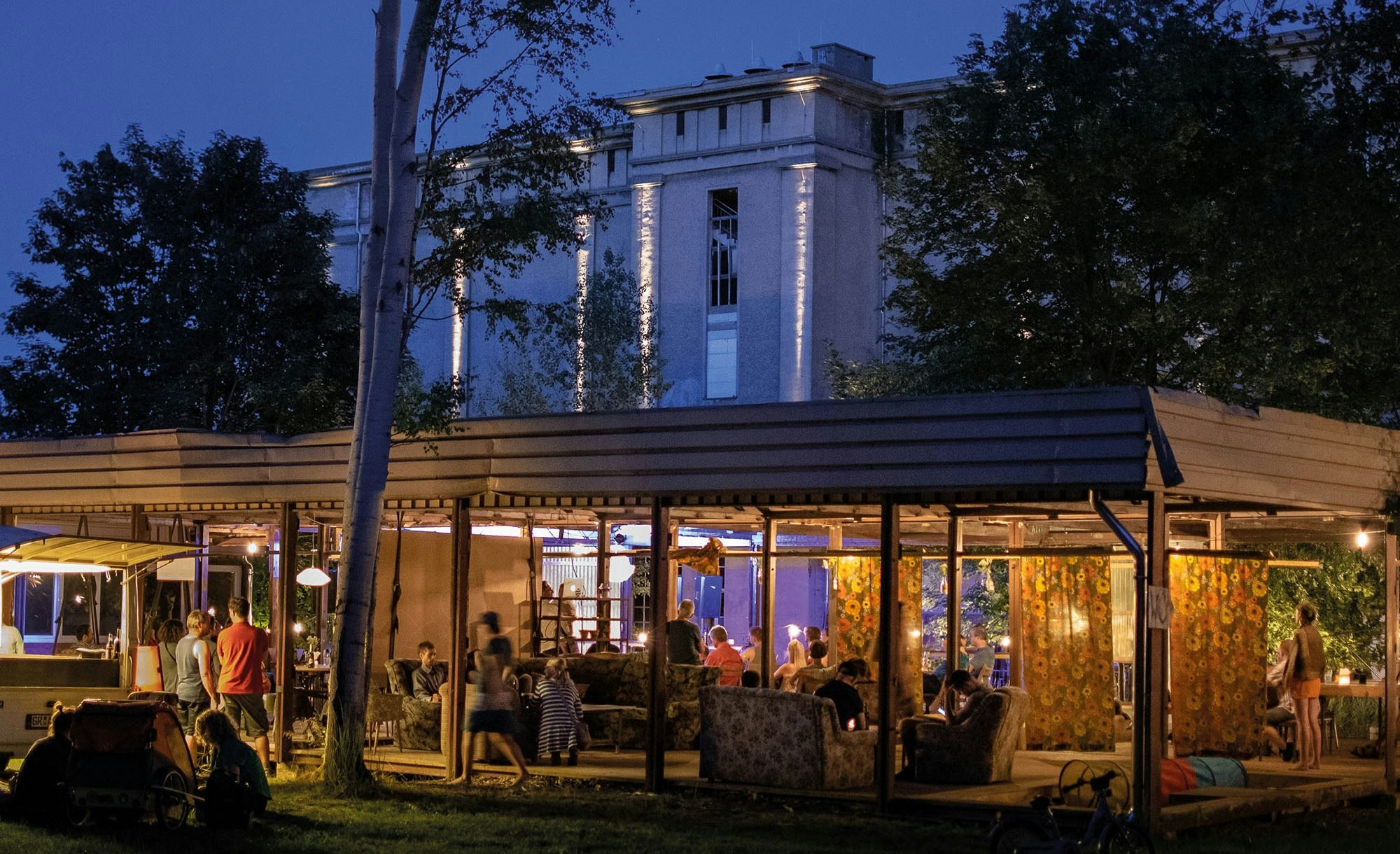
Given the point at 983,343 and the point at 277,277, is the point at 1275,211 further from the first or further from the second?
the point at 277,277

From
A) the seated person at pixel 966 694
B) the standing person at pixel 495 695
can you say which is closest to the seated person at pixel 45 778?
the standing person at pixel 495 695

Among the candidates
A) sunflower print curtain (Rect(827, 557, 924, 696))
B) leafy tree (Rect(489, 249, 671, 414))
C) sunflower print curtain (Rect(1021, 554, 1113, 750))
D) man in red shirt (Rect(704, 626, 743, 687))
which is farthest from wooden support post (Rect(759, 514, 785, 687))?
leafy tree (Rect(489, 249, 671, 414))

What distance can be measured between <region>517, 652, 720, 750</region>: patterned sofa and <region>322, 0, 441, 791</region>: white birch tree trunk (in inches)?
139

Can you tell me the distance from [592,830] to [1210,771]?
5331 millimetres

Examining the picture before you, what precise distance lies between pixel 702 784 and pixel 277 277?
A: 20.9 metres

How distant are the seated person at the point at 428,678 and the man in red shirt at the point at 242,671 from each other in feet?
8.01

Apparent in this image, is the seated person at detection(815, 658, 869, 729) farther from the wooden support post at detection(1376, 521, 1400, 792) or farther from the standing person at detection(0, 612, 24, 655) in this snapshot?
the standing person at detection(0, 612, 24, 655)

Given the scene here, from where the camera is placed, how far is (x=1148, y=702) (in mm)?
11805

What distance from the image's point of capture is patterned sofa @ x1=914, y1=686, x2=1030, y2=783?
14.2m

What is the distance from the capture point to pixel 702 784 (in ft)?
46.3

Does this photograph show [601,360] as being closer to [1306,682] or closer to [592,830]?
[1306,682]

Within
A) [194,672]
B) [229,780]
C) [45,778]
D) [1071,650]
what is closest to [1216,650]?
[1071,650]

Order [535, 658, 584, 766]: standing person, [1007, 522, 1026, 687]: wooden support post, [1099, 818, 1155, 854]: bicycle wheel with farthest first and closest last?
[1007, 522, 1026, 687]: wooden support post → [535, 658, 584, 766]: standing person → [1099, 818, 1155, 854]: bicycle wheel

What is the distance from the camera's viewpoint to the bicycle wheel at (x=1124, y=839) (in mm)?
9672
